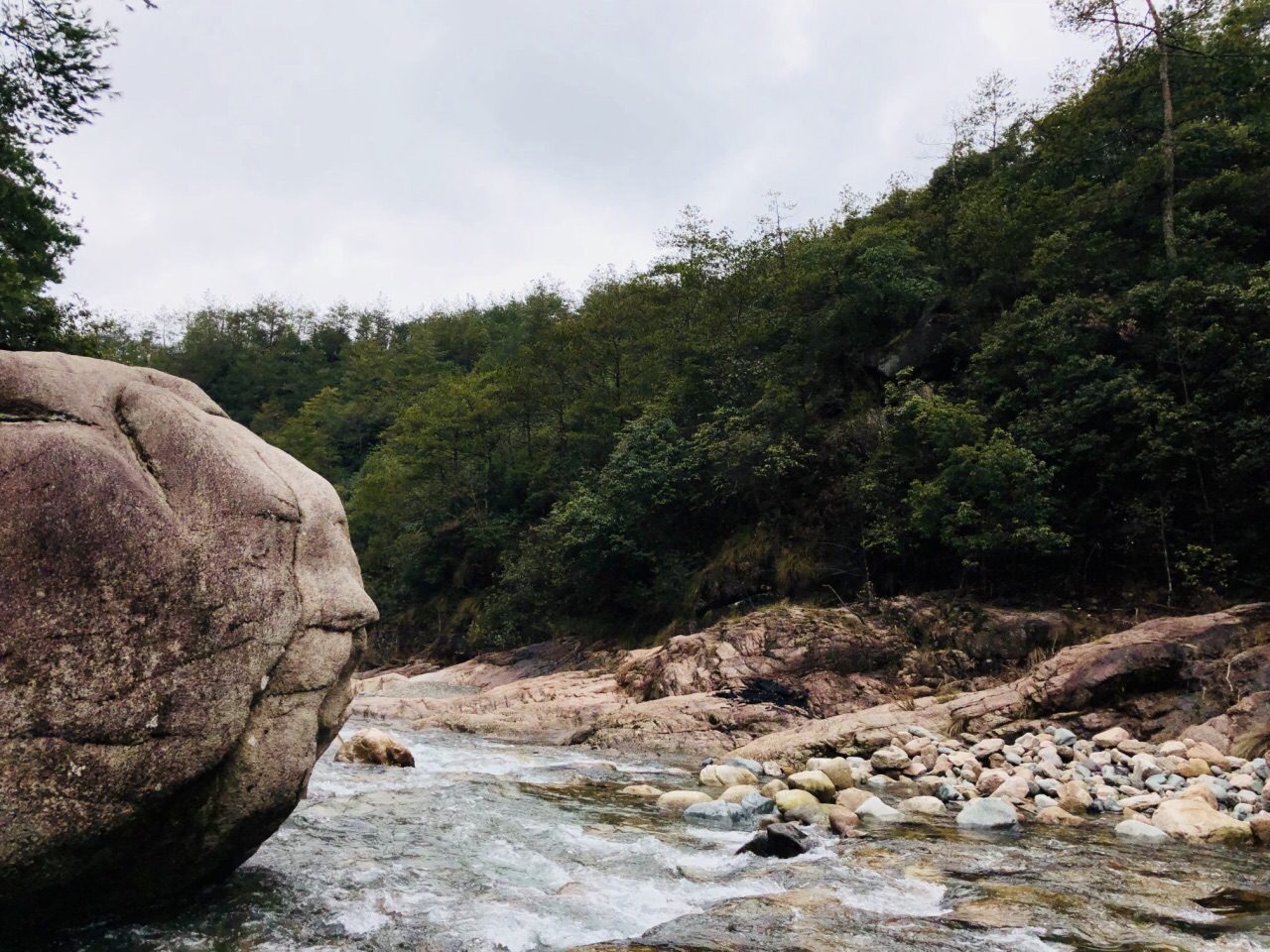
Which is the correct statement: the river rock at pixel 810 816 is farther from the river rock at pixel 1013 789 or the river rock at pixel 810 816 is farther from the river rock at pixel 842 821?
the river rock at pixel 1013 789

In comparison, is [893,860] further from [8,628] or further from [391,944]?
[8,628]

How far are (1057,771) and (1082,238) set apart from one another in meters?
18.4

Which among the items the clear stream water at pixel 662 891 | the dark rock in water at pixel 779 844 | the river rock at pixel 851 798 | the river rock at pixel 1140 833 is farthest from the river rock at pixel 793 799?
the river rock at pixel 1140 833

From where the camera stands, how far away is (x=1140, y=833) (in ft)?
30.7

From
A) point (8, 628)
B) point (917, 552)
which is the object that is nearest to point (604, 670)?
point (917, 552)

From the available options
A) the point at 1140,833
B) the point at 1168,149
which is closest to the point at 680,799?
the point at 1140,833

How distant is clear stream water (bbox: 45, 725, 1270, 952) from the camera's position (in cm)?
573

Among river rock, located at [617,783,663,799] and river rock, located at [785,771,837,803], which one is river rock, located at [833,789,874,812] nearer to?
river rock, located at [785,771,837,803]

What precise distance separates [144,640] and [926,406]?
70.2 ft

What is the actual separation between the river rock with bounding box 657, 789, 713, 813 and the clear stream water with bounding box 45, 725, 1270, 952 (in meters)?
0.70

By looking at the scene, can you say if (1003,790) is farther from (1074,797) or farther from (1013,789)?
(1074,797)

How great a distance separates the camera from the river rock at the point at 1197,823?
30.0 feet

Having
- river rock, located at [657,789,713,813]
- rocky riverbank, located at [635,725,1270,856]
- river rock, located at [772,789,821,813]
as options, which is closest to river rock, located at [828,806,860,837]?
rocky riverbank, located at [635,725,1270,856]

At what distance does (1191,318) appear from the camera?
66.0ft
